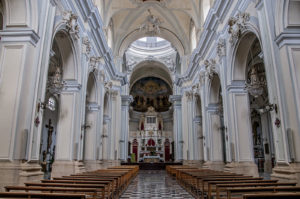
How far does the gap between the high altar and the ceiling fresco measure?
173 cm

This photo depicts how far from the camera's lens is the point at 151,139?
34188 mm

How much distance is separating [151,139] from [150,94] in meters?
6.75

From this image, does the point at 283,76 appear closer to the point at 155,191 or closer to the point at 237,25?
the point at 237,25

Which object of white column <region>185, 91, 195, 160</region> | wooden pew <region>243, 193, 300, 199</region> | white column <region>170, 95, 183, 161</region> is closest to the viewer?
wooden pew <region>243, 193, 300, 199</region>

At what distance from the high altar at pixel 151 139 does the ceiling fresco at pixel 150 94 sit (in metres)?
1.73

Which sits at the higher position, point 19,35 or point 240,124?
point 19,35

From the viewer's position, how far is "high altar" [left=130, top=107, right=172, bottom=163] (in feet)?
111

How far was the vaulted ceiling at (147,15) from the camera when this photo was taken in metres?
16.1

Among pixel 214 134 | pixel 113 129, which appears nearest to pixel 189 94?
pixel 113 129

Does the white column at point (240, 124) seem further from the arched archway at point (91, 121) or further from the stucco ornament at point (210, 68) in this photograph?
the arched archway at point (91, 121)

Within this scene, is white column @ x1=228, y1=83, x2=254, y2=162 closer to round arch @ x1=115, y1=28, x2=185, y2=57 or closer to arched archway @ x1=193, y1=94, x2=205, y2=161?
arched archway @ x1=193, y1=94, x2=205, y2=161

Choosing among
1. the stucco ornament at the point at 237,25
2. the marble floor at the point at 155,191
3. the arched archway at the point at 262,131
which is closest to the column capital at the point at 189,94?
the arched archway at the point at 262,131

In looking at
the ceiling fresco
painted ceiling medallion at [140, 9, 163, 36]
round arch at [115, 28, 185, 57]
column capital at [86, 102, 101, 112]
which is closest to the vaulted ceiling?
round arch at [115, 28, 185, 57]

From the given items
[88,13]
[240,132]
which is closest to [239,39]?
[240,132]
